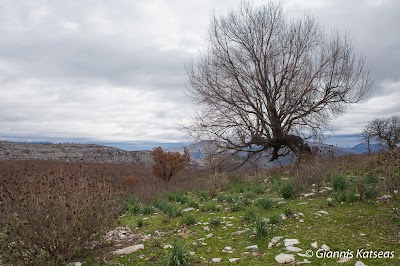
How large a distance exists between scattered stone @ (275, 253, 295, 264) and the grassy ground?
8 centimetres

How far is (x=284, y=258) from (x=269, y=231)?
1049 mm

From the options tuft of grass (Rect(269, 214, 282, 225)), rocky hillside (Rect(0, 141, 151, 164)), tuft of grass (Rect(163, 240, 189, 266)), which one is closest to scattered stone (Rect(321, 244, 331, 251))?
tuft of grass (Rect(269, 214, 282, 225))

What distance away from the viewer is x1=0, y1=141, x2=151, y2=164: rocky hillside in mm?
46244

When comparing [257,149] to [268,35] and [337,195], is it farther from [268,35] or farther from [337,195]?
[337,195]

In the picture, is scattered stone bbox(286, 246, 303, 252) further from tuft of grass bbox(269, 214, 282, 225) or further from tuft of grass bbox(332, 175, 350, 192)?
tuft of grass bbox(332, 175, 350, 192)

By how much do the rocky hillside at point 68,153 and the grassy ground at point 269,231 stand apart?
41650 millimetres

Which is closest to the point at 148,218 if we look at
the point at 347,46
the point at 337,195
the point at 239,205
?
the point at 239,205

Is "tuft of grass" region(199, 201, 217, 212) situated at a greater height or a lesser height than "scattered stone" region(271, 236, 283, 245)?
lesser

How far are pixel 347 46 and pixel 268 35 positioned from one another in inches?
133

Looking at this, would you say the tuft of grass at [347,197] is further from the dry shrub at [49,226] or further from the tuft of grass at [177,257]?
the dry shrub at [49,226]

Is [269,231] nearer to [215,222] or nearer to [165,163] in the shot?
[215,222]

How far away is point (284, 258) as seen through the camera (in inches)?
173

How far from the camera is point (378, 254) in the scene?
14.1 feet

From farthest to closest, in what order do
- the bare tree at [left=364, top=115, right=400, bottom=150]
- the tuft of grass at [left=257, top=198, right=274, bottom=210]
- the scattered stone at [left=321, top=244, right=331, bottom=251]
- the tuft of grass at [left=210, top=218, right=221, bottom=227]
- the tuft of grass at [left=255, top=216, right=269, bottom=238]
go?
1. the bare tree at [left=364, top=115, right=400, bottom=150]
2. the tuft of grass at [left=257, top=198, right=274, bottom=210]
3. the tuft of grass at [left=210, top=218, right=221, bottom=227]
4. the tuft of grass at [left=255, top=216, right=269, bottom=238]
5. the scattered stone at [left=321, top=244, right=331, bottom=251]
